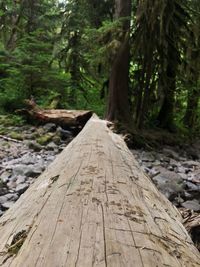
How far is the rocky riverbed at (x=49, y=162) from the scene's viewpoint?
5945 mm

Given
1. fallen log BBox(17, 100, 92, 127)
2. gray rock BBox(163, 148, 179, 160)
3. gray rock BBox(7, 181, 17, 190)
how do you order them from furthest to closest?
fallen log BBox(17, 100, 92, 127) → gray rock BBox(163, 148, 179, 160) → gray rock BBox(7, 181, 17, 190)

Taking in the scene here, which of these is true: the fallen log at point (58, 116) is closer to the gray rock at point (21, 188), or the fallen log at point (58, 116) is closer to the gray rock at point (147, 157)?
the gray rock at point (147, 157)

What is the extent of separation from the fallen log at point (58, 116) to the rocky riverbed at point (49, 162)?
0.26 metres

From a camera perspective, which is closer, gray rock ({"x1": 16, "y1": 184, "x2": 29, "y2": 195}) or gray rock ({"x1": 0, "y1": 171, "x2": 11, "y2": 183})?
gray rock ({"x1": 16, "y1": 184, "x2": 29, "y2": 195})

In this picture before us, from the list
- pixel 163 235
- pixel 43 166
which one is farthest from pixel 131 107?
pixel 163 235

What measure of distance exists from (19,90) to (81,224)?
36.8 feet

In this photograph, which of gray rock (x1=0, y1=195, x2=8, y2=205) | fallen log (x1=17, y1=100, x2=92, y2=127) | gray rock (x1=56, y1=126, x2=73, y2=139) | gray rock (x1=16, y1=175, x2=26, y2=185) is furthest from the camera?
fallen log (x1=17, y1=100, x2=92, y2=127)

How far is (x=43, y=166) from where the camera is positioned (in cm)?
710

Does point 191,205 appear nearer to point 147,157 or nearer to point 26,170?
point 26,170

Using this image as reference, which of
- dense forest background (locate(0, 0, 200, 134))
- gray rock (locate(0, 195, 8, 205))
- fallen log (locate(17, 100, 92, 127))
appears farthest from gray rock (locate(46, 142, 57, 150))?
gray rock (locate(0, 195, 8, 205))

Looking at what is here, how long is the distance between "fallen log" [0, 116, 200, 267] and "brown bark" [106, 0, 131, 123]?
8.00 metres

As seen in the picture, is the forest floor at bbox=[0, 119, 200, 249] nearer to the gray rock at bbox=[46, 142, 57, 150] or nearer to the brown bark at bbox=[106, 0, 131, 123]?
the gray rock at bbox=[46, 142, 57, 150]

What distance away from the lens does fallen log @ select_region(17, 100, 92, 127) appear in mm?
10352

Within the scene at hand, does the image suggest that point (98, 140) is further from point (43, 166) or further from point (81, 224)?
point (81, 224)
